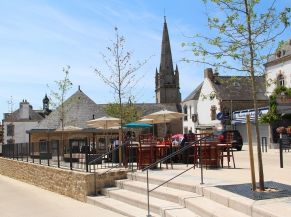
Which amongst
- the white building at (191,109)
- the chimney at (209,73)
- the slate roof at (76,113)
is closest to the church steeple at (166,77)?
the white building at (191,109)

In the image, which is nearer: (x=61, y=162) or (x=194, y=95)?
(x=61, y=162)

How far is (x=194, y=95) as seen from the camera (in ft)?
199

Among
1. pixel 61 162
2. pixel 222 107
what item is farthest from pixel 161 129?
pixel 61 162

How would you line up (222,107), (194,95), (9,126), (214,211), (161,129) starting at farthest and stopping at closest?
(161,129), (9,126), (194,95), (222,107), (214,211)

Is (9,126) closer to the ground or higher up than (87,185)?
higher up

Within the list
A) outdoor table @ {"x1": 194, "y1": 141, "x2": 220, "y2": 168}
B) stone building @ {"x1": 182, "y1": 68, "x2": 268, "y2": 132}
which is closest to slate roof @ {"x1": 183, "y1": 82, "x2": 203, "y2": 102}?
stone building @ {"x1": 182, "y1": 68, "x2": 268, "y2": 132}

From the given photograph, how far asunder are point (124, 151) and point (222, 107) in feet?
118

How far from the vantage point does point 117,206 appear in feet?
36.6

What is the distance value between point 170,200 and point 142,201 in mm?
854

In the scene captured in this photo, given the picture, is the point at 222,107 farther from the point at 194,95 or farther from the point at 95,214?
the point at 95,214

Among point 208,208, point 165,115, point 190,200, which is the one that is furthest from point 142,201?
point 165,115

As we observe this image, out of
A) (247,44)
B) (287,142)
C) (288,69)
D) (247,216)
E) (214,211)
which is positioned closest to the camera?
(247,216)

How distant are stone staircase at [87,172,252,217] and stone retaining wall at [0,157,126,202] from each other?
1.29ft

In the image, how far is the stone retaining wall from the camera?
1359 cm
